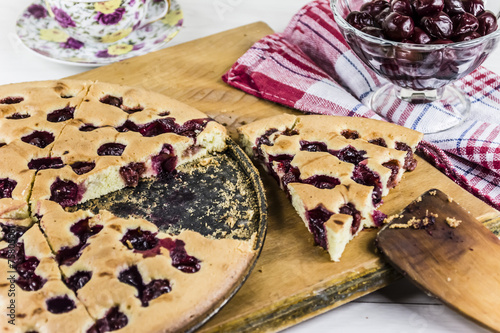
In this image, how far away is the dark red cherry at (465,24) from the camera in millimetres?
2779

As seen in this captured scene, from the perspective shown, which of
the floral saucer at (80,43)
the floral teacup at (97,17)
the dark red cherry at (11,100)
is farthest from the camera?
the floral saucer at (80,43)

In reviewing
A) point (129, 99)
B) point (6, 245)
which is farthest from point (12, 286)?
point (129, 99)

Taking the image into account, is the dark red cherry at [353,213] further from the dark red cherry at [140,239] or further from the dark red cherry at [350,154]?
the dark red cherry at [140,239]

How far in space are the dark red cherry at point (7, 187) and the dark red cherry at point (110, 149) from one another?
15.5 inches

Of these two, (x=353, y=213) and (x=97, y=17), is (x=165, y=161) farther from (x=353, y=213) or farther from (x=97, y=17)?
(x=97, y=17)

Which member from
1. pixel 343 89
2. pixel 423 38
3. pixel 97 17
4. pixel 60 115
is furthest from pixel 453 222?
pixel 97 17

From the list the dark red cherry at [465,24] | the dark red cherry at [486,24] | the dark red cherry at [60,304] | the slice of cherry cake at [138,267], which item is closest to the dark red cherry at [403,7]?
the dark red cherry at [465,24]

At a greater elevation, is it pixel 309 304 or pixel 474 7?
pixel 474 7

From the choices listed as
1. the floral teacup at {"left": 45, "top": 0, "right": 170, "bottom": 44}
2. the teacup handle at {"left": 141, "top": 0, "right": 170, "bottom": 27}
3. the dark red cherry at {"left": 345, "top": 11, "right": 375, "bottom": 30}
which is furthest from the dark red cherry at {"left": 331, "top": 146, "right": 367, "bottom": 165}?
the teacup handle at {"left": 141, "top": 0, "right": 170, "bottom": 27}

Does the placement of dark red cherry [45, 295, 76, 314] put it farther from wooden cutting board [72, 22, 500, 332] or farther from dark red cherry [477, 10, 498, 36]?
dark red cherry [477, 10, 498, 36]

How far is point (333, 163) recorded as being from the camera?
2613 millimetres

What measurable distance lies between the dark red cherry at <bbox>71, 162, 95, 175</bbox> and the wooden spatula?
1291 millimetres

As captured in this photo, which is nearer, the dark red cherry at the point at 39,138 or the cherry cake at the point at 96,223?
the cherry cake at the point at 96,223

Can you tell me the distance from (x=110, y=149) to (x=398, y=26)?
1450 millimetres
